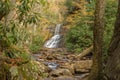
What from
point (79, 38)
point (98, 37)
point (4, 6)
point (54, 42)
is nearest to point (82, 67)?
point (98, 37)

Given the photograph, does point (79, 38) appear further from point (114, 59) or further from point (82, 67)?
point (114, 59)

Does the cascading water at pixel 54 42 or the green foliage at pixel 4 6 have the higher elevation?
the green foliage at pixel 4 6

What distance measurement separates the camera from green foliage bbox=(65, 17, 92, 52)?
55.3 ft

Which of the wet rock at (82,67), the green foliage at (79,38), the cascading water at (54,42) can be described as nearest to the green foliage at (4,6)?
the wet rock at (82,67)

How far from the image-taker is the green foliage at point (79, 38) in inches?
663

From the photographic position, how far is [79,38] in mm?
17297

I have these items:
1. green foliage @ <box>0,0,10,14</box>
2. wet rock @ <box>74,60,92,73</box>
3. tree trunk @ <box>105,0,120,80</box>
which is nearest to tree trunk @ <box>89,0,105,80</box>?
tree trunk @ <box>105,0,120,80</box>

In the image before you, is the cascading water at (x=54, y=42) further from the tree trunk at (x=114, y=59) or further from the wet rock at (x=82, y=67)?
the tree trunk at (x=114, y=59)

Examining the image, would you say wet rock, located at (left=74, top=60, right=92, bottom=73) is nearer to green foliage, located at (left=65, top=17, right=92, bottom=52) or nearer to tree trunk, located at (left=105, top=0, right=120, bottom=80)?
tree trunk, located at (left=105, top=0, right=120, bottom=80)

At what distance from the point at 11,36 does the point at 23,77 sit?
1491 millimetres

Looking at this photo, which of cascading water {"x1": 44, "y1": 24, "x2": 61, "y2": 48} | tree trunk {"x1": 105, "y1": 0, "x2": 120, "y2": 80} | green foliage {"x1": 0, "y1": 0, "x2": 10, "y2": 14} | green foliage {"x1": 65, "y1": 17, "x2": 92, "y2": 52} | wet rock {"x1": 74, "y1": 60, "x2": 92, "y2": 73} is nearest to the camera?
green foliage {"x1": 0, "y1": 0, "x2": 10, "y2": 14}

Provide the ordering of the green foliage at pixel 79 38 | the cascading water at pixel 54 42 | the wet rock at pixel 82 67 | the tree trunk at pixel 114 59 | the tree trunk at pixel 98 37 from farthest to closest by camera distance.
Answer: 1. the cascading water at pixel 54 42
2. the green foliage at pixel 79 38
3. the wet rock at pixel 82 67
4. the tree trunk at pixel 98 37
5. the tree trunk at pixel 114 59

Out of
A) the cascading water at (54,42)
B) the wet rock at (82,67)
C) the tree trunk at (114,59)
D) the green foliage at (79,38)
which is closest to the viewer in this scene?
the tree trunk at (114,59)

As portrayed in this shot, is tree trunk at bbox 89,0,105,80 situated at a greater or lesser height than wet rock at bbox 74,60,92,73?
greater
